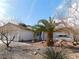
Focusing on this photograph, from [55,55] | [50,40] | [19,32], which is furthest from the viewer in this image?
[19,32]

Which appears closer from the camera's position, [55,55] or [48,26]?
[55,55]

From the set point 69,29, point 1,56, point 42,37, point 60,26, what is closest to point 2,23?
point 42,37

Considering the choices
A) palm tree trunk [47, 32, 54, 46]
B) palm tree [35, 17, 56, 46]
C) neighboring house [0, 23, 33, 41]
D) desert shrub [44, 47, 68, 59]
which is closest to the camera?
desert shrub [44, 47, 68, 59]

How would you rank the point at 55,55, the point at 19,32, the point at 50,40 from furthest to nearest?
the point at 19,32
the point at 50,40
the point at 55,55

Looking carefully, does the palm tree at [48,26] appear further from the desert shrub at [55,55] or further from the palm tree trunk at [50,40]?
the desert shrub at [55,55]

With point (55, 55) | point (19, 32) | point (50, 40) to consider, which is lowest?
point (55, 55)

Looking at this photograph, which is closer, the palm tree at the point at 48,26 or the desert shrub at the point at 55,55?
the desert shrub at the point at 55,55

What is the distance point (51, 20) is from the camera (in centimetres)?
2908

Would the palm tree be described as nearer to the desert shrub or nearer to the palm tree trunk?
the palm tree trunk

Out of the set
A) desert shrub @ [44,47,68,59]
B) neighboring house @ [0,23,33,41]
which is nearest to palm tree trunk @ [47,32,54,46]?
neighboring house @ [0,23,33,41]

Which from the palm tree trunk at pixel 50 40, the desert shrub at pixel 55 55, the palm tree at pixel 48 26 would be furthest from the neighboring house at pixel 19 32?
the desert shrub at pixel 55 55

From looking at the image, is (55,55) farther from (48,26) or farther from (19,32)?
(19,32)

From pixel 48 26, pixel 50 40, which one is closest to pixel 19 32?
pixel 48 26

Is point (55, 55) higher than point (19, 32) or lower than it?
lower
